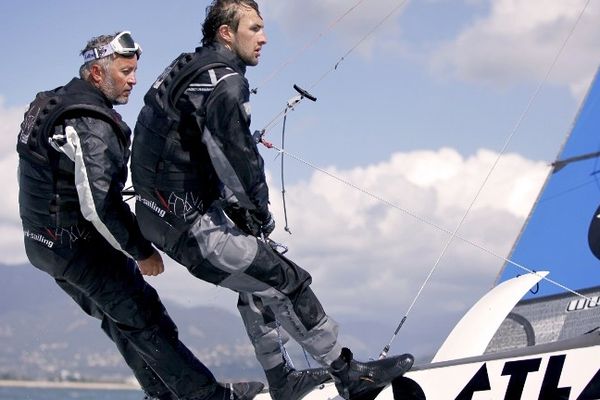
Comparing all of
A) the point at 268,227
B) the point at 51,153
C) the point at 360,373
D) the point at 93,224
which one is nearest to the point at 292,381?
the point at 360,373

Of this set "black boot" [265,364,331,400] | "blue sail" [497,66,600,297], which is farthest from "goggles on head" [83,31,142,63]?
A: "blue sail" [497,66,600,297]

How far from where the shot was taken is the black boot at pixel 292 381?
4965 mm

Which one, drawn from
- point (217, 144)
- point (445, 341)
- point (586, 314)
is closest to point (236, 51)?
point (217, 144)

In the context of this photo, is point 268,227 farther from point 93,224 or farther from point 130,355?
point 130,355

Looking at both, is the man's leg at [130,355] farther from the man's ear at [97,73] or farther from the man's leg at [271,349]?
the man's ear at [97,73]

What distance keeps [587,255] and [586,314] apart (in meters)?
0.52

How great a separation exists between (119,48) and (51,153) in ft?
1.78

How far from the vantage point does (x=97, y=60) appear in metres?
4.91

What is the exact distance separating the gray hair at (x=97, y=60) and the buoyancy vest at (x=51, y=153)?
8cm

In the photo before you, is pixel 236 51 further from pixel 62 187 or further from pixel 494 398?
pixel 494 398

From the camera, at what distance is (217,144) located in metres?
4.39

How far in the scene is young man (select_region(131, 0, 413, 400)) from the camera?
4406 millimetres

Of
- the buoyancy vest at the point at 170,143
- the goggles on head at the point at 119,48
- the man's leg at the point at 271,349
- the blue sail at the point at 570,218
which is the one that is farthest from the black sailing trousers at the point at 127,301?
the blue sail at the point at 570,218

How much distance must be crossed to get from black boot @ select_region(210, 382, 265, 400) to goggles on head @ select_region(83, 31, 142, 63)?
5.13ft
